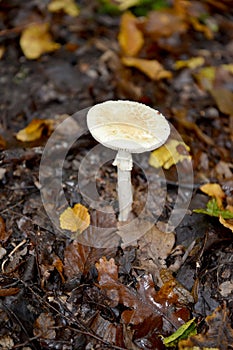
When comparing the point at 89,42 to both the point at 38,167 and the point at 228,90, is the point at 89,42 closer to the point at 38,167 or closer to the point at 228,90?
the point at 228,90

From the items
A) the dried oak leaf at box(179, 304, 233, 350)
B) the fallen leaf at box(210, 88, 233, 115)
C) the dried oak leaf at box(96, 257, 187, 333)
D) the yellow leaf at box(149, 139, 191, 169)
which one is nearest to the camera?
the dried oak leaf at box(179, 304, 233, 350)

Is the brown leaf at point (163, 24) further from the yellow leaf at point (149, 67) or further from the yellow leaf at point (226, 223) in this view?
the yellow leaf at point (226, 223)

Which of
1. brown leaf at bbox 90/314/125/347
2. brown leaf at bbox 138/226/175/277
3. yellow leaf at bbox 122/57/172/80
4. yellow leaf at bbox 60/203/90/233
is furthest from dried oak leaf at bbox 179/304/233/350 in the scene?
yellow leaf at bbox 122/57/172/80

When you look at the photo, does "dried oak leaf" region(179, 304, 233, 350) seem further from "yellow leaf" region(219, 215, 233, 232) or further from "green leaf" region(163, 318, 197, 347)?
"yellow leaf" region(219, 215, 233, 232)

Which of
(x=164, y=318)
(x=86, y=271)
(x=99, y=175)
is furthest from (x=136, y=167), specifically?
(x=164, y=318)

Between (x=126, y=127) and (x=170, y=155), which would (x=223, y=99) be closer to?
(x=170, y=155)

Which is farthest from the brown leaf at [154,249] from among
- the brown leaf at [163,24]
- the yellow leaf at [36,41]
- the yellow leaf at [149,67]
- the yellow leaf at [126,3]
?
the yellow leaf at [126,3]
